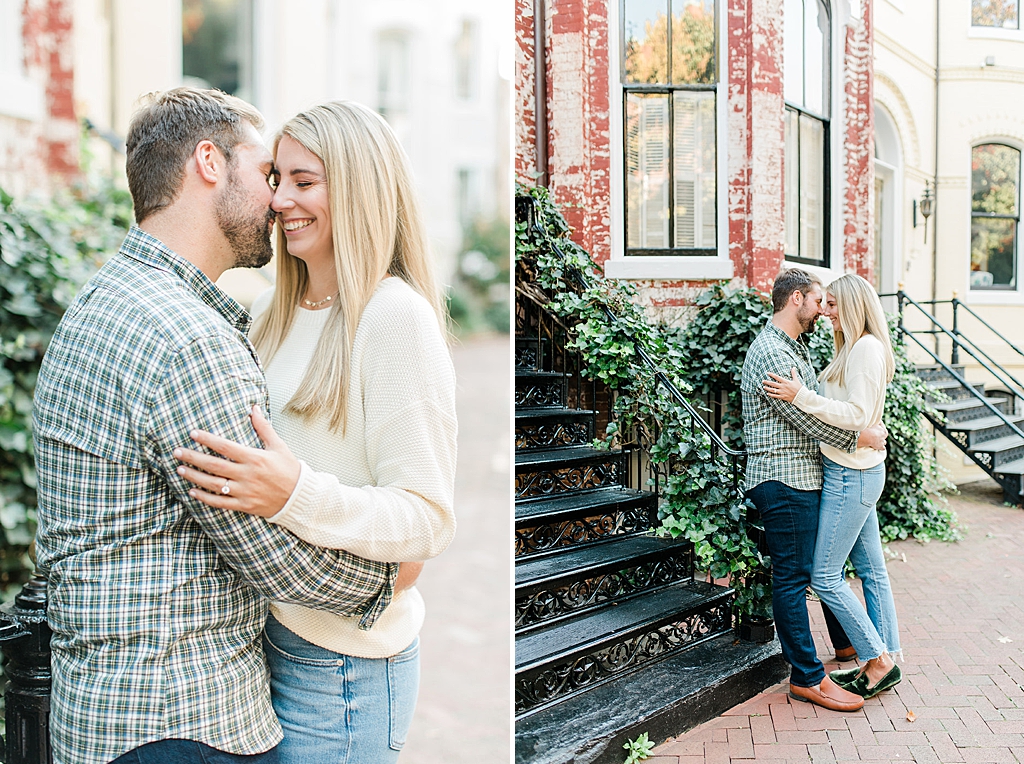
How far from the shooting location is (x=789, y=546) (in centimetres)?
259

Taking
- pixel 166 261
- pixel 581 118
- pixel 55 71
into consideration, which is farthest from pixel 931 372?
pixel 55 71

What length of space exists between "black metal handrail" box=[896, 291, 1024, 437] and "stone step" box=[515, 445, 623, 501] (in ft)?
3.42

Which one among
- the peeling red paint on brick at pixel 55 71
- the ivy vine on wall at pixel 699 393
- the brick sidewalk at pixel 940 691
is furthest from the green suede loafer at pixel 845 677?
the peeling red paint on brick at pixel 55 71

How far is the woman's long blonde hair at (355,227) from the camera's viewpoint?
1334mm

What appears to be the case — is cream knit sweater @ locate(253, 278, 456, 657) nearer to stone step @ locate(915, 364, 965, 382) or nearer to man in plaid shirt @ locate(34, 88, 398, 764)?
man in plaid shirt @ locate(34, 88, 398, 764)

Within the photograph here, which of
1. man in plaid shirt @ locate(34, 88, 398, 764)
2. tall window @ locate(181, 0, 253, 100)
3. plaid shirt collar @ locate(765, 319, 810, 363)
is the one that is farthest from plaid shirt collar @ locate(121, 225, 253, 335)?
tall window @ locate(181, 0, 253, 100)

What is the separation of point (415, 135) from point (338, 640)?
39.6 ft

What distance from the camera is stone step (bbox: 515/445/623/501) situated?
8.04ft

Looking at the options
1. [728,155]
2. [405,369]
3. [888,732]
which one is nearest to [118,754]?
[405,369]

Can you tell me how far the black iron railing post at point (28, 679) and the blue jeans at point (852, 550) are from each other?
2.21 meters

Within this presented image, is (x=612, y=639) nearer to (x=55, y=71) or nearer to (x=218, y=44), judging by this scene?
(x=55, y=71)

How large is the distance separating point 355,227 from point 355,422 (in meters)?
0.36

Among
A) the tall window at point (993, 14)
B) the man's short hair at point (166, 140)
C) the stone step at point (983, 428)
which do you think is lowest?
the stone step at point (983, 428)

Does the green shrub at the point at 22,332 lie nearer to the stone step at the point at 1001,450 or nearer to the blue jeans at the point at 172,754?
the blue jeans at the point at 172,754
